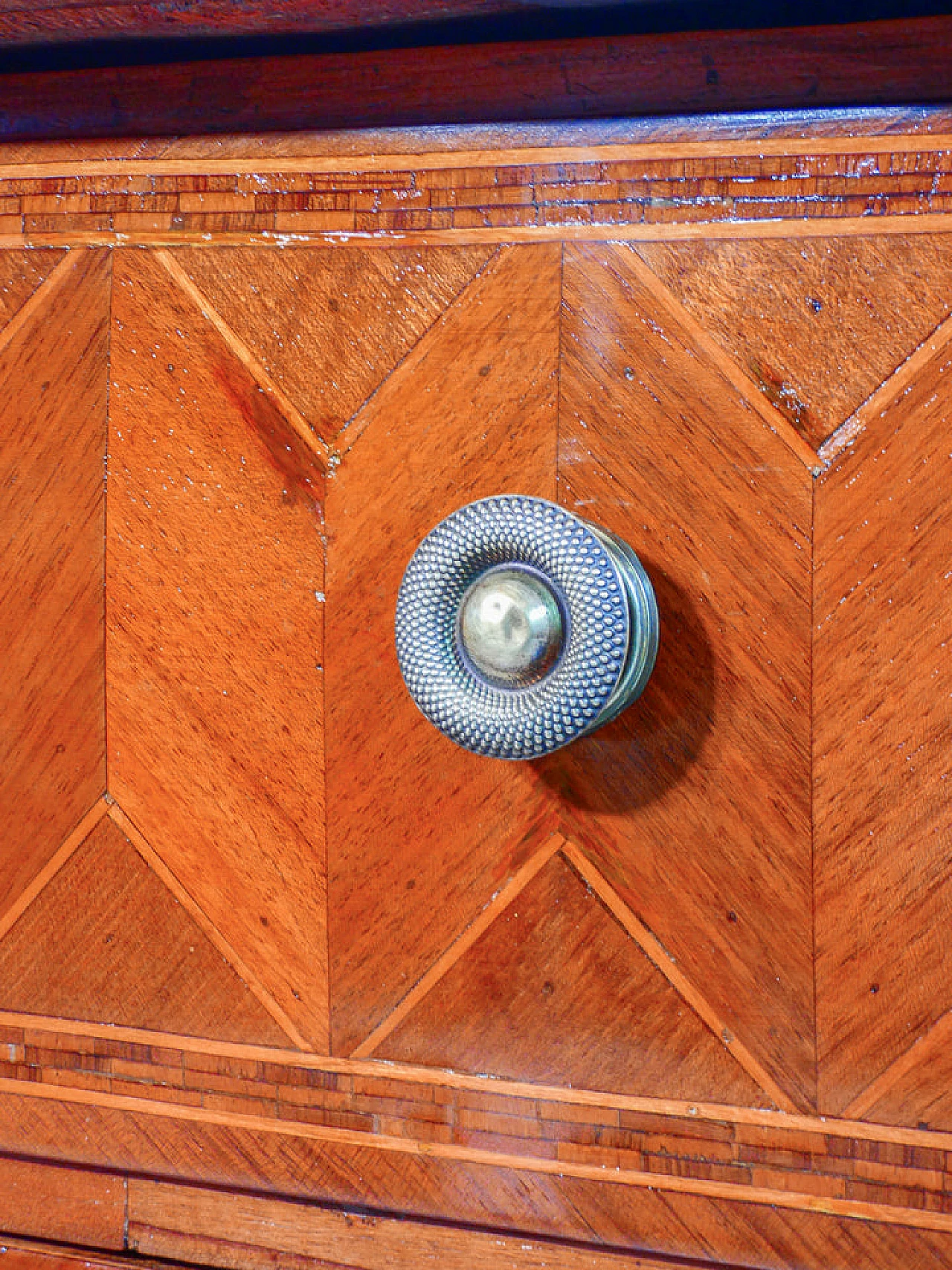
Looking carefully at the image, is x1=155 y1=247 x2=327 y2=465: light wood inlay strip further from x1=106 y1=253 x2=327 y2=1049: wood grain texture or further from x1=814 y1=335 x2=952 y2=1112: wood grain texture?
x1=814 y1=335 x2=952 y2=1112: wood grain texture

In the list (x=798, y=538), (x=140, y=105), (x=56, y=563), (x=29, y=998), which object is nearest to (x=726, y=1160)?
(x=798, y=538)

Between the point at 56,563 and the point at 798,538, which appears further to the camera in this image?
the point at 56,563

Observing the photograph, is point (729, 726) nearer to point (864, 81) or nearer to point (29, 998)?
point (864, 81)

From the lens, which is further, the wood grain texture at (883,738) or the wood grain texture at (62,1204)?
the wood grain texture at (62,1204)

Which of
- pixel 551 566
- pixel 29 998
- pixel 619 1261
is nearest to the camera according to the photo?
pixel 551 566

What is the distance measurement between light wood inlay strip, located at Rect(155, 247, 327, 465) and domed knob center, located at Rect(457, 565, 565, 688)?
0.65 ft

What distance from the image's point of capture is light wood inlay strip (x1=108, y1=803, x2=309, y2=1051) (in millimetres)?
790

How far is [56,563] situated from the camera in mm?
807

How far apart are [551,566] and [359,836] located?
0.89 ft

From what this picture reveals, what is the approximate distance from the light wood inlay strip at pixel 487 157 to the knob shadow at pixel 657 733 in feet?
0.90

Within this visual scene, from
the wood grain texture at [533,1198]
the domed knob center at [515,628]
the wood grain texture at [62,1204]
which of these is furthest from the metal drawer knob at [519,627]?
the wood grain texture at [62,1204]

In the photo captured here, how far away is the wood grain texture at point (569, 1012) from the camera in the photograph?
0.72 meters

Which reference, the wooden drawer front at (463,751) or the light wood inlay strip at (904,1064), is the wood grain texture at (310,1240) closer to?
the wooden drawer front at (463,751)

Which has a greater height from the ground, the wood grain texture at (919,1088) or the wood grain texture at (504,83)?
the wood grain texture at (504,83)
